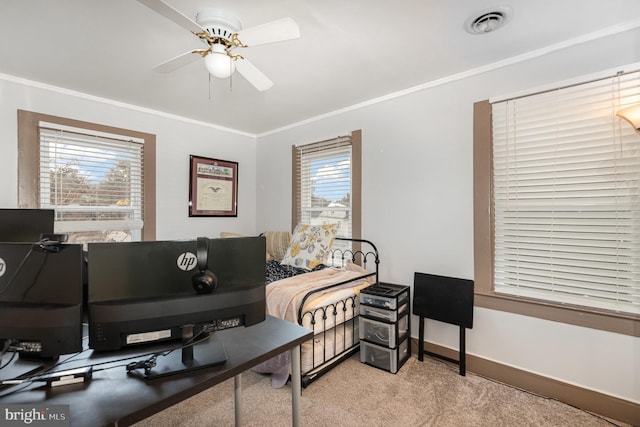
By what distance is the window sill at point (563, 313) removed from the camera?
1.76m

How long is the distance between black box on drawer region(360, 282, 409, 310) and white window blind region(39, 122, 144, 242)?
2.57m

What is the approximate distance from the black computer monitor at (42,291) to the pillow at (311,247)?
2158 millimetres

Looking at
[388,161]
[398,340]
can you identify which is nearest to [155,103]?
[388,161]

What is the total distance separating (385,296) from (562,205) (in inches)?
55.1

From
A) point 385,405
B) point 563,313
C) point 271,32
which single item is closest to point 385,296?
point 385,405

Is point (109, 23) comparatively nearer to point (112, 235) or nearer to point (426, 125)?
point (112, 235)

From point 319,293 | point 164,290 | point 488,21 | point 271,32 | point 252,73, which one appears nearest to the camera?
point 164,290

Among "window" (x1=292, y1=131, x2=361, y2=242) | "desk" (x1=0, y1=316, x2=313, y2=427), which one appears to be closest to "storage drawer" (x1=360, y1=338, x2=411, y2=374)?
"window" (x1=292, y1=131, x2=361, y2=242)

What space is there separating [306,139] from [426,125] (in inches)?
61.0

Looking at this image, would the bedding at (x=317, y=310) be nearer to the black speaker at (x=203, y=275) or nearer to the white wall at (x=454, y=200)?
the white wall at (x=454, y=200)

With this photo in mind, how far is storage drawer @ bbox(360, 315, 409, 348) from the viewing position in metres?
2.26

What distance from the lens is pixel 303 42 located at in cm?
195

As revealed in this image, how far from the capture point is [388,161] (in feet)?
9.31

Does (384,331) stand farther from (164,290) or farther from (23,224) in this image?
(23,224)
